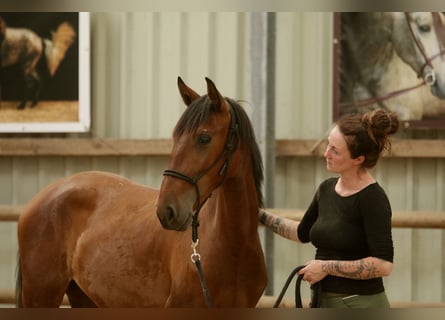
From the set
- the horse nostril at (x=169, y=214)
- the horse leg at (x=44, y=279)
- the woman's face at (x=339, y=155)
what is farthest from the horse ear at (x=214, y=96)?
the horse leg at (x=44, y=279)

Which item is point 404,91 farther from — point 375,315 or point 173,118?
point 375,315

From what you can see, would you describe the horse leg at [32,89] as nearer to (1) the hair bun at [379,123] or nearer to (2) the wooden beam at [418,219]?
(2) the wooden beam at [418,219]

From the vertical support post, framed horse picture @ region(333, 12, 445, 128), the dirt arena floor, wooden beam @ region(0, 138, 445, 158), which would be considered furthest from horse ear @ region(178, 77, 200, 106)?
the dirt arena floor

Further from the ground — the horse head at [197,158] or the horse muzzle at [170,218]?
the horse head at [197,158]

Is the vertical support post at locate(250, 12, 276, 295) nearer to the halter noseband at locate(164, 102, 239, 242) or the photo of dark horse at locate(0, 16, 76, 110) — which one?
the photo of dark horse at locate(0, 16, 76, 110)

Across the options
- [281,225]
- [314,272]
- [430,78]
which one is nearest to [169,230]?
[281,225]

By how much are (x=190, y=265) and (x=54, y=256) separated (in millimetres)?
951

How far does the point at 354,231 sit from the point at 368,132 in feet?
0.78

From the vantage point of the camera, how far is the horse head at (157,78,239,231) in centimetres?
171

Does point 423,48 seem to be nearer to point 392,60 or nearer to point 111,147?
point 392,60

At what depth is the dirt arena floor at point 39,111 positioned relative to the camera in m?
4.32

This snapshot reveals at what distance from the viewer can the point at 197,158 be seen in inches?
69.7

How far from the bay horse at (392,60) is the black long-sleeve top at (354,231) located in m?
2.73

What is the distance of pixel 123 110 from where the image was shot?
175 inches
